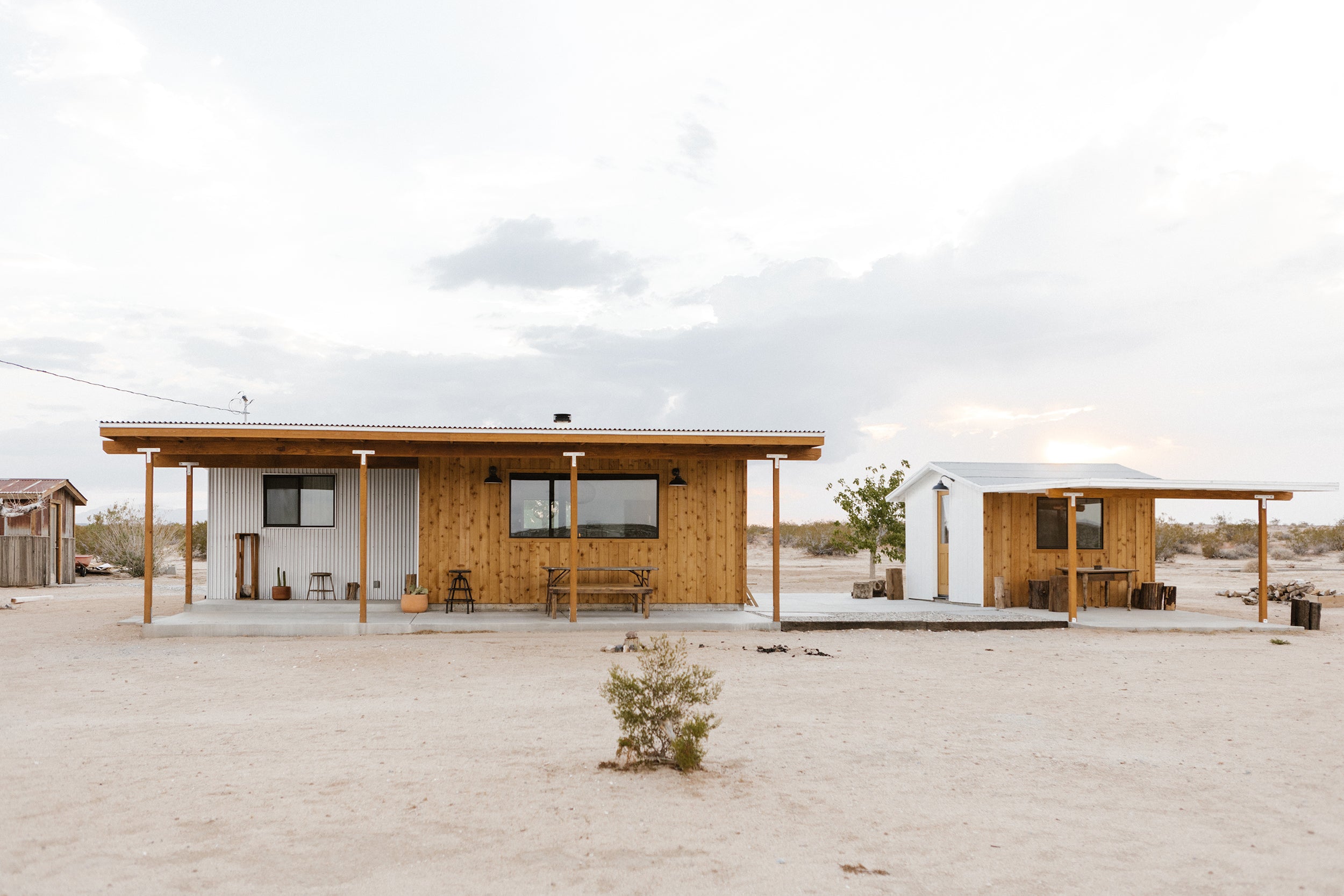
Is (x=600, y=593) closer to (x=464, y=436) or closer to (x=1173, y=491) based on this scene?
(x=464, y=436)

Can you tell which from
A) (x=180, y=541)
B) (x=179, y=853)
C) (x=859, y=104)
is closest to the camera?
(x=179, y=853)

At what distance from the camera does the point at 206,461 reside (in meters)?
14.1

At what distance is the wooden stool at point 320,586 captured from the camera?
47.6ft

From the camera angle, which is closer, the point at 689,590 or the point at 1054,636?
the point at 1054,636

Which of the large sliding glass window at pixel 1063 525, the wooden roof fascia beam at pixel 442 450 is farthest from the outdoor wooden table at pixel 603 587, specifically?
the large sliding glass window at pixel 1063 525

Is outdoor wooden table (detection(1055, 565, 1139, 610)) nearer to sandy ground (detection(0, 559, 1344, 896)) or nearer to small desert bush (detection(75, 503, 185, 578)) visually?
sandy ground (detection(0, 559, 1344, 896))

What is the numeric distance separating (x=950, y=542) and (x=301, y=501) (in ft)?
36.9

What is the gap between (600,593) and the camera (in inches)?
539

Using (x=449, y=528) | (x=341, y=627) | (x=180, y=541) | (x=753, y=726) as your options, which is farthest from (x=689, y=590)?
(x=180, y=541)

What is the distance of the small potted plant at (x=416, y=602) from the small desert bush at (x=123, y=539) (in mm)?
14568

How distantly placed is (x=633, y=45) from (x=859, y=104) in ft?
12.6

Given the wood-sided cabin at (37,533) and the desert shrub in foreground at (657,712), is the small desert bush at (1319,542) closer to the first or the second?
A: the desert shrub in foreground at (657,712)

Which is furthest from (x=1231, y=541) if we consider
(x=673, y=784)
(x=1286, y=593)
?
(x=673, y=784)

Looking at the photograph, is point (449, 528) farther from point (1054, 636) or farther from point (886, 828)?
point (886, 828)
